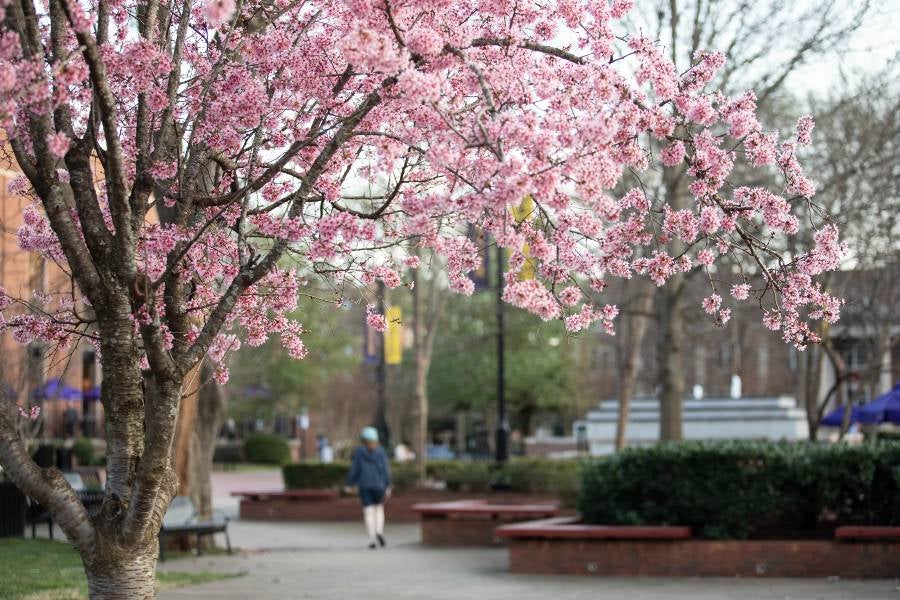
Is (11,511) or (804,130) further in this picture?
(11,511)

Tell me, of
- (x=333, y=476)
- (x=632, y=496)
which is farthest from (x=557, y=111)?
(x=333, y=476)

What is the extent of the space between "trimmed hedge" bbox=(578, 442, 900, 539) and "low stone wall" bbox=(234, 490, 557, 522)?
31.9ft

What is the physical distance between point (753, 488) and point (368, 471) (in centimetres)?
662

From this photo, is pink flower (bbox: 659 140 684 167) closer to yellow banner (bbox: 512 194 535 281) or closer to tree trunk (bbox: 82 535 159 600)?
yellow banner (bbox: 512 194 535 281)

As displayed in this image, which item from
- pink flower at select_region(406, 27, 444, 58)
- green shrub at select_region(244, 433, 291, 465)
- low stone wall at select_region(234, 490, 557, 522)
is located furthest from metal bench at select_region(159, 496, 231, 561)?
green shrub at select_region(244, 433, 291, 465)

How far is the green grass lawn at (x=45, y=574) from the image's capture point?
1092cm

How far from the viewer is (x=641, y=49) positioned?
770 centimetres

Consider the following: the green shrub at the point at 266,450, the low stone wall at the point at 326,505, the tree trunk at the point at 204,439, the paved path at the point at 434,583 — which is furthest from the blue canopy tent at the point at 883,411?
the green shrub at the point at 266,450

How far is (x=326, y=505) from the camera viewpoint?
82.0 ft

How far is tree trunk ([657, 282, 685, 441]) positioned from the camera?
20234mm

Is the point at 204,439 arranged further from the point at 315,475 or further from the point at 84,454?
the point at 84,454

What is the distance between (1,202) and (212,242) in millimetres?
18209

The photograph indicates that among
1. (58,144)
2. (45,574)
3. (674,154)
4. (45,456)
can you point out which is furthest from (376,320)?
(45,456)

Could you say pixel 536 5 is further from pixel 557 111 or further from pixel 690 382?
pixel 690 382
